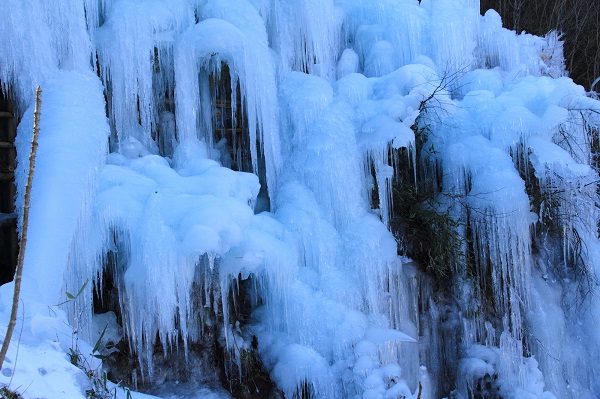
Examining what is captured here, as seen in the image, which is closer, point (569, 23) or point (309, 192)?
point (309, 192)

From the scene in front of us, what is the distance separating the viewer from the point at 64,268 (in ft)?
9.96

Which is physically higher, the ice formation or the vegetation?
the vegetation

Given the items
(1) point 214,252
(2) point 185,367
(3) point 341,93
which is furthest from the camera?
(3) point 341,93

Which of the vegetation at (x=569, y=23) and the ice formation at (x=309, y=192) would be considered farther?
the vegetation at (x=569, y=23)

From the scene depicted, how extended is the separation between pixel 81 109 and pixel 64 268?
1015 millimetres

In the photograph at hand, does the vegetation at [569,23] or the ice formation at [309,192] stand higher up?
the vegetation at [569,23]

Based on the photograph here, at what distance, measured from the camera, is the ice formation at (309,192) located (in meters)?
3.29

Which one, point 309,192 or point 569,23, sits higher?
point 569,23

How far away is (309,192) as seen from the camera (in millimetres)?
4180

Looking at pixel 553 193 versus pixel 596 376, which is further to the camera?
pixel 596 376

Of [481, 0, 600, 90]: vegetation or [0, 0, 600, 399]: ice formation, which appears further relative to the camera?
[481, 0, 600, 90]: vegetation

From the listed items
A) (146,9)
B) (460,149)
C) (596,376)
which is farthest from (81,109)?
(596,376)

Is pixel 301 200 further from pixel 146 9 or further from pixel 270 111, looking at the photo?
pixel 146 9

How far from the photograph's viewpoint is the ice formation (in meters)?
3.29
